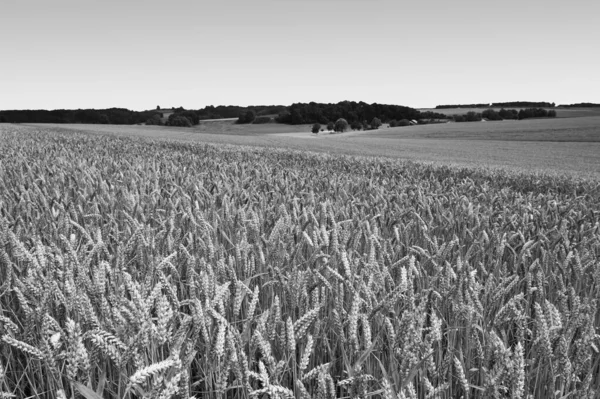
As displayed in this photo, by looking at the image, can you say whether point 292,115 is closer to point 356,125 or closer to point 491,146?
point 356,125

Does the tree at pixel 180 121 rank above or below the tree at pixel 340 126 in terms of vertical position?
above

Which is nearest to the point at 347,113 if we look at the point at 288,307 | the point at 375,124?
the point at 375,124

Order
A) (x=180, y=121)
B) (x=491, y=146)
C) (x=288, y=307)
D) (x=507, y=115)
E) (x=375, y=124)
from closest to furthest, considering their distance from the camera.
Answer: (x=288, y=307) → (x=491, y=146) → (x=180, y=121) → (x=507, y=115) → (x=375, y=124)

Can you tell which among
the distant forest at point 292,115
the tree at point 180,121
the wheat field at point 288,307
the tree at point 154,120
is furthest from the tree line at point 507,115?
the wheat field at point 288,307

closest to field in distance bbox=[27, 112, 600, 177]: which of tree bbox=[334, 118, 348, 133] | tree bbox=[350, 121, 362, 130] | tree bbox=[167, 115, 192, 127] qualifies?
tree bbox=[334, 118, 348, 133]

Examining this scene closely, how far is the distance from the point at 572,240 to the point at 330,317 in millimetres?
2605

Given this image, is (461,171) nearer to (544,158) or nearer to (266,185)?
(266,185)

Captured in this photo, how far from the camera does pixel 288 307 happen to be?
233cm

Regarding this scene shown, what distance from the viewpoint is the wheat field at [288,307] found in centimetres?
135

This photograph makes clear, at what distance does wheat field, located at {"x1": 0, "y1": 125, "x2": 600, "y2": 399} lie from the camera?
4.43 feet

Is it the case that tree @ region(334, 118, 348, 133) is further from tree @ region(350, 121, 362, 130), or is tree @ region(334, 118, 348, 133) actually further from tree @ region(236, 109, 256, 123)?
tree @ region(236, 109, 256, 123)

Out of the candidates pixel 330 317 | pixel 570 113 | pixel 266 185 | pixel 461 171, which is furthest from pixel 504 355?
pixel 570 113

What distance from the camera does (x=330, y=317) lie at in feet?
7.34

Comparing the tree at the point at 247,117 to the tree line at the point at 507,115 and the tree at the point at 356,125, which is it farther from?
the tree line at the point at 507,115
